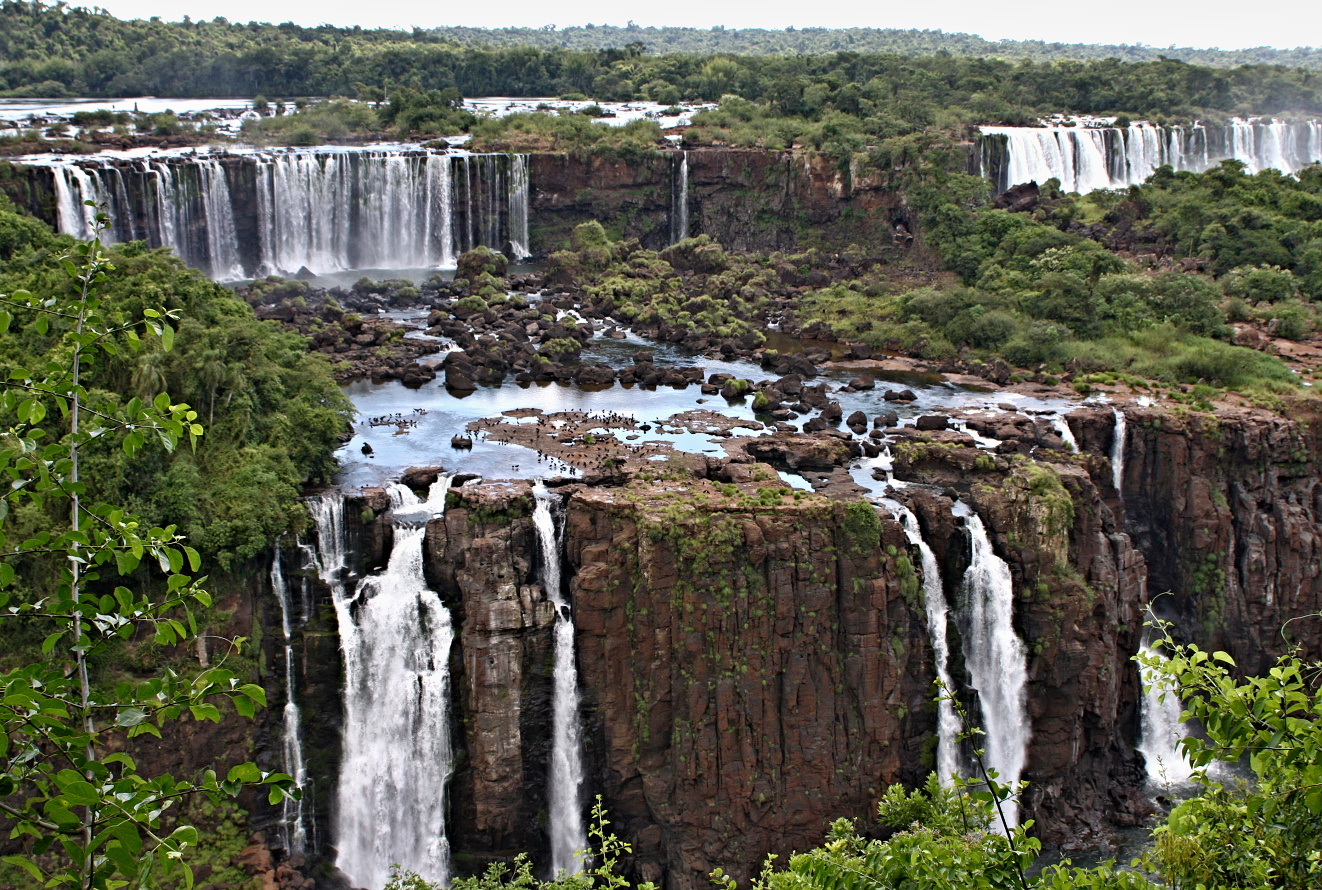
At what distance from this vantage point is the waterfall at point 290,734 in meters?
29.3

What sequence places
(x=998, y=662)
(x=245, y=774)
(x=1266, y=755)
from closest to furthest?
(x=245, y=774), (x=1266, y=755), (x=998, y=662)

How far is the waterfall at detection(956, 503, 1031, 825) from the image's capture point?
108 ft

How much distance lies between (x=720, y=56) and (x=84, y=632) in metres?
108

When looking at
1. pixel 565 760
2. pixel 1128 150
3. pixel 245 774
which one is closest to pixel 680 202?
pixel 1128 150

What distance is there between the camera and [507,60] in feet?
367

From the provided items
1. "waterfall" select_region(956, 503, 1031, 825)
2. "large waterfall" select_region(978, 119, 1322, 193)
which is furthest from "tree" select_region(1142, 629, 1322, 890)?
"large waterfall" select_region(978, 119, 1322, 193)

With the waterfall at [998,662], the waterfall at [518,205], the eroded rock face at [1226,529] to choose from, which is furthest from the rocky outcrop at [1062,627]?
the waterfall at [518,205]

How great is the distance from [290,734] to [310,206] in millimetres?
43237

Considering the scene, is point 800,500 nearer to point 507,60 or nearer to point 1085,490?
point 1085,490

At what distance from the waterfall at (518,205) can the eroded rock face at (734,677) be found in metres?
43.7

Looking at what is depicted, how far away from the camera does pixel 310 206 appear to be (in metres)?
66.5

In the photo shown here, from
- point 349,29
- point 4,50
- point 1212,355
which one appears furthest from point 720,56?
point 1212,355

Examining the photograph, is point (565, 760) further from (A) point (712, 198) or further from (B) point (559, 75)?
(B) point (559, 75)

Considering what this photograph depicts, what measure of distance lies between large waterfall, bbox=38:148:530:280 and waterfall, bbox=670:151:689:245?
29.8 feet
